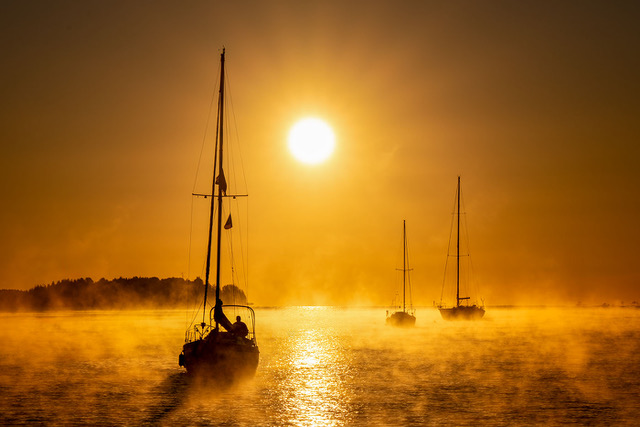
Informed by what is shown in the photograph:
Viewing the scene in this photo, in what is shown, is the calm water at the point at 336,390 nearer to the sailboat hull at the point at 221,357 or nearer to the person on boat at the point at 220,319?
the sailboat hull at the point at 221,357

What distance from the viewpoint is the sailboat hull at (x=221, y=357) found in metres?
47.0

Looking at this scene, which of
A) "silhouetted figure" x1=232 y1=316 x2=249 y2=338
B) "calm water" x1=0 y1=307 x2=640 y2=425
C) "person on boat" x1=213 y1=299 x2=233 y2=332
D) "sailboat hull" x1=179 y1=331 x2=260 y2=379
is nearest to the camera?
"calm water" x1=0 y1=307 x2=640 y2=425

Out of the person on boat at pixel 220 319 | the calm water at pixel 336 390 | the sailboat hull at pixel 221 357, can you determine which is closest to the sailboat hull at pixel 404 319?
the calm water at pixel 336 390

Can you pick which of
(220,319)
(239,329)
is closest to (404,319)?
(239,329)

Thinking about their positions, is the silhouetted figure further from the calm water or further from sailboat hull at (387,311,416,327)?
sailboat hull at (387,311,416,327)

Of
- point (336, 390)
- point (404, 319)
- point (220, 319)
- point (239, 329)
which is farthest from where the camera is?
point (404, 319)

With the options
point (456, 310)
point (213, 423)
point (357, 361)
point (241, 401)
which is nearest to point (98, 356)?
point (357, 361)

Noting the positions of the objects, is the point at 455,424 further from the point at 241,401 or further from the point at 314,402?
the point at 241,401

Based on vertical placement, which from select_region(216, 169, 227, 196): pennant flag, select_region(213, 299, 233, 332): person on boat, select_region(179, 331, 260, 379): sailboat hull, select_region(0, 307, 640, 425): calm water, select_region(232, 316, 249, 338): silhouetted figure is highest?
select_region(216, 169, 227, 196): pennant flag

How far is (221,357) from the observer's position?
1847 inches

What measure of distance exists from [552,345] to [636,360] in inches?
1091

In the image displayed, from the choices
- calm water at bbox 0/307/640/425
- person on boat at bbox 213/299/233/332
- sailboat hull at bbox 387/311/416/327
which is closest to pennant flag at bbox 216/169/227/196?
person on boat at bbox 213/299/233/332

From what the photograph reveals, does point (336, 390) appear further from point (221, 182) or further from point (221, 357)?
point (221, 182)

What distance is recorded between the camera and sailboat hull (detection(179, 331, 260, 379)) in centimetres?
4700
